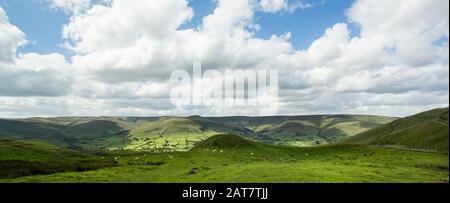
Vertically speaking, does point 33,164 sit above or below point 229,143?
below

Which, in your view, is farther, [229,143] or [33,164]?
[229,143]

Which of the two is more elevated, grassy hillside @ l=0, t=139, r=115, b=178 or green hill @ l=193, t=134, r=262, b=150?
green hill @ l=193, t=134, r=262, b=150

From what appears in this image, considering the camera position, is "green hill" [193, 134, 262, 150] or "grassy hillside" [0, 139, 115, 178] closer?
"grassy hillside" [0, 139, 115, 178]

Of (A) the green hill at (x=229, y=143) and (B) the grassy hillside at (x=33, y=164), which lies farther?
(A) the green hill at (x=229, y=143)

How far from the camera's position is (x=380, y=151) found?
Result: 13938 cm

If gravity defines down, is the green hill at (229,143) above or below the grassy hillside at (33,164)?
above
